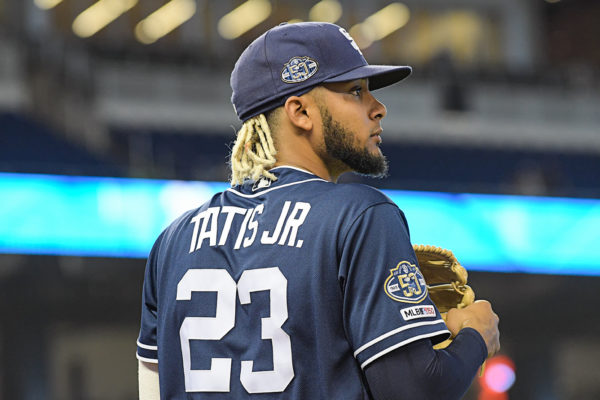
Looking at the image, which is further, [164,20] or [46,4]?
[164,20]

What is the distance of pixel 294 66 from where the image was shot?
6.89 ft

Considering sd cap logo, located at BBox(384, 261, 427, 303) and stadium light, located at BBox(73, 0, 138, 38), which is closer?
sd cap logo, located at BBox(384, 261, 427, 303)

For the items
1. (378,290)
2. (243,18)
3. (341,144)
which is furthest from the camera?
(243,18)

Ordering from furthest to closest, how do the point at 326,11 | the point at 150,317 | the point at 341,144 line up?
the point at 326,11
the point at 150,317
the point at 341,144

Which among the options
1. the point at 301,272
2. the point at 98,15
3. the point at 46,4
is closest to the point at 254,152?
the point at 301,272

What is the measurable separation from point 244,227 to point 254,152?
224mm

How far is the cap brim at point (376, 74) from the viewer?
6.81 ft

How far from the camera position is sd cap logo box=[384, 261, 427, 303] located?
184 centimetres

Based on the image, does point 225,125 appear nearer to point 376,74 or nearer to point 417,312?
point 376,74

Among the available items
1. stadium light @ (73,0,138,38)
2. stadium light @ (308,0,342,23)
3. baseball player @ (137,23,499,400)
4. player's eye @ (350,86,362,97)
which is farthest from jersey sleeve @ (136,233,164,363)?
stadium light @ (308,0,342,23)

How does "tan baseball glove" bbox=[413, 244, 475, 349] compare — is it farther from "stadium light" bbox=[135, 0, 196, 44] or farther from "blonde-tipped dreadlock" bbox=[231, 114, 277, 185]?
"stadium light" bbox=[135, 0, 196, 44]

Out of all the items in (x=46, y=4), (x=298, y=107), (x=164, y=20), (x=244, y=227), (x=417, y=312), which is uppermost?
(x=298, y=107)

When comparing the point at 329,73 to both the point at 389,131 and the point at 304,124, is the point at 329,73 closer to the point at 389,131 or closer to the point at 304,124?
the point at 304,124

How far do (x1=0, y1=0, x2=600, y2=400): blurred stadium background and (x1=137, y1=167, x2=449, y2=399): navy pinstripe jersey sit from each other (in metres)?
7.25
